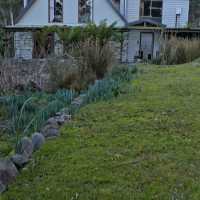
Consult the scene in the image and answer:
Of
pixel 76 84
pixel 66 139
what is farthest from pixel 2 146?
pixel 76 84

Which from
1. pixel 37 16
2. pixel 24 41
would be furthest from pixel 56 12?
pixel 24 41

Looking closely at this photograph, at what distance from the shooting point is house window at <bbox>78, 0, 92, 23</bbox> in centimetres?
2100

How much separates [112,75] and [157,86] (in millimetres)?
1361

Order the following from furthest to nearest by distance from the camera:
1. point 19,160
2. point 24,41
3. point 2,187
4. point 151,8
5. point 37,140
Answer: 1. point 151,8
2. point 24,41
3. point 37,140
4. point 19,160
5. point 2,187

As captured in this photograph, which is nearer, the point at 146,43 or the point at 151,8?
the point at 146,43

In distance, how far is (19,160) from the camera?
3162 millimetres

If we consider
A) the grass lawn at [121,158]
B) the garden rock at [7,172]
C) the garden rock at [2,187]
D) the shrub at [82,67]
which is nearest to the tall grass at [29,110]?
the grass lawn at [121,158]

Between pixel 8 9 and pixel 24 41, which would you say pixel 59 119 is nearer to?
pixel 24 41

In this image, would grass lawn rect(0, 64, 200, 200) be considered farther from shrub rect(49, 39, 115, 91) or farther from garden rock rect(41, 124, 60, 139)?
shrub rect(49, 39, 115, 91)

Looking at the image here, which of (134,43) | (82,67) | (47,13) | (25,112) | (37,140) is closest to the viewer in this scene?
(37,140)

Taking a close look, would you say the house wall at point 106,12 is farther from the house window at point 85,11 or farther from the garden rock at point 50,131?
the garden rock at point 50,131

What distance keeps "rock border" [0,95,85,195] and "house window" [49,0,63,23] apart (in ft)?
55.0

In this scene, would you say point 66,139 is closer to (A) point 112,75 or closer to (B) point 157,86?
(B) point 157,86

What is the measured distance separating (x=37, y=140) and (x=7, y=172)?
80 centimetres
